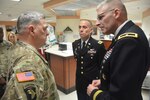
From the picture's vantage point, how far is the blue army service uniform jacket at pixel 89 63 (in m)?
2.17

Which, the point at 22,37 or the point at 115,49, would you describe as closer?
the point at 115,49

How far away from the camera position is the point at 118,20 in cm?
113

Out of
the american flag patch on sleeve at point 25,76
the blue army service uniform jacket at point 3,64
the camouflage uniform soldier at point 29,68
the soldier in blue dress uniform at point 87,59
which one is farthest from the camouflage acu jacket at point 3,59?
the american flag patch on sleeve at point 25,76

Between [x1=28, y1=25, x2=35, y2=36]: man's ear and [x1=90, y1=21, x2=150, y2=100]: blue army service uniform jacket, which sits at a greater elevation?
[x1=28, y1=25, x2=35, y2=36]: man's ear

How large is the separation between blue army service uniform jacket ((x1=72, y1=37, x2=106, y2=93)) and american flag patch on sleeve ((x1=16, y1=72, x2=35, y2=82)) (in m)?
1.30

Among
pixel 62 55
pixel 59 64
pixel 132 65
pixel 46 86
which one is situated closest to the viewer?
pixel 132 65

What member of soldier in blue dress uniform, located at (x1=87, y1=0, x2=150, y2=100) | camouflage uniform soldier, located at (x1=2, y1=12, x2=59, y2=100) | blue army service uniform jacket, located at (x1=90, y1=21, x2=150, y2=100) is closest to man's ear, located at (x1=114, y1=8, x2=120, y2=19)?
soldier in blue dress uniform, located at (x1=87, y1=0, x2=150, y2=100)

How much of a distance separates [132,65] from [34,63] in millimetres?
614

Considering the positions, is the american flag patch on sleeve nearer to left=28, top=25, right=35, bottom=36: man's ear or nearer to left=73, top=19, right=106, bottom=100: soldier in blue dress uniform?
left=28, top=25, right=35, bottom=36: man's ear

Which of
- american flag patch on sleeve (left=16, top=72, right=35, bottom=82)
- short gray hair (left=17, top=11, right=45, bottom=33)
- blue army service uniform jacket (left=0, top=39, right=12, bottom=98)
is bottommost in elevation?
blue army service uniform jacket (left=0, top=39, right=12, bottom=98)

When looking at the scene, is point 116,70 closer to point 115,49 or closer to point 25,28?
point 115,49

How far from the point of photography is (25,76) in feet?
3.09

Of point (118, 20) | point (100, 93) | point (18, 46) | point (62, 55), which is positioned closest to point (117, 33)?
point (118, 20)

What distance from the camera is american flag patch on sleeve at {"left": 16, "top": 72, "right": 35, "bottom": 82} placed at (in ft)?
3.05
